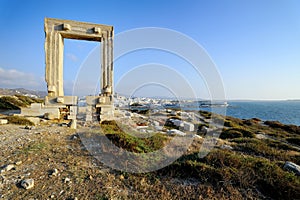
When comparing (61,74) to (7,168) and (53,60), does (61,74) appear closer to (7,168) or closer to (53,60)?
(53,60)

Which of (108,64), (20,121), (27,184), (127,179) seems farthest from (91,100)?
(127,179)

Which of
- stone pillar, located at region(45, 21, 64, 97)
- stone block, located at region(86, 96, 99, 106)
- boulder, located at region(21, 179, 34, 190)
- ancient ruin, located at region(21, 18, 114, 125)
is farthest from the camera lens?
stone block, located at region(86, 96, 99, 106)

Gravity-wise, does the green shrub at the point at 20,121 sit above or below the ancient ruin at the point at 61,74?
below

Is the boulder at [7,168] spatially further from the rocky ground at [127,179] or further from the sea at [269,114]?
the sea at [269,114]

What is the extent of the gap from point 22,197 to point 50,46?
9.15 m

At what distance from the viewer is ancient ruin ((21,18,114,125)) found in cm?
885

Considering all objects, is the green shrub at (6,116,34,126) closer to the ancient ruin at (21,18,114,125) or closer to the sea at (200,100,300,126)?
Result: the ancient ruin at (21,18,114,125)

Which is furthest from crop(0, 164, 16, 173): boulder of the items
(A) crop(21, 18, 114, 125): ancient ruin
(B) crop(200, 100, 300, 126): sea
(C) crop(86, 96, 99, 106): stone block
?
(B) crop(200, 100, 300, 126): sea

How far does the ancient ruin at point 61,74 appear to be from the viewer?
29.0ft

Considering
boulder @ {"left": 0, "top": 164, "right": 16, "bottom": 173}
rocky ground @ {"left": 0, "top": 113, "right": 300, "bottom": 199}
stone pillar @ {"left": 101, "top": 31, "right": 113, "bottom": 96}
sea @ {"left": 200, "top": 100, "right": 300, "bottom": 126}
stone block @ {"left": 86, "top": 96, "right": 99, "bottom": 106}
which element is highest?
stone pillar @ {"left": 101, "top": 31, "right": 113, "bottom": 96}

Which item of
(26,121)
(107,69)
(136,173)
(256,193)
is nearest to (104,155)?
(136,173)

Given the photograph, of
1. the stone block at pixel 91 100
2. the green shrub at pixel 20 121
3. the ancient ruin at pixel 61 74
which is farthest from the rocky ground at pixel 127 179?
the stone block at pixel 91 100

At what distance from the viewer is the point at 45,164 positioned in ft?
10.7

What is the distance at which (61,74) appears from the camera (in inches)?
385
